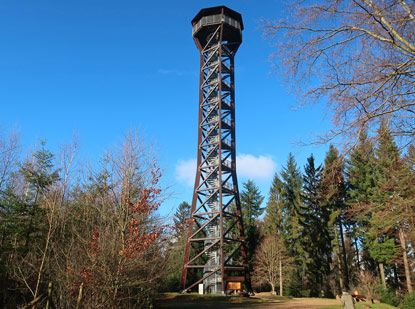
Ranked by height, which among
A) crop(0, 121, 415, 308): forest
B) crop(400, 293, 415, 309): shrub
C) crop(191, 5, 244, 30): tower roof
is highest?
crop(191, 5, 244, 30): tower roof

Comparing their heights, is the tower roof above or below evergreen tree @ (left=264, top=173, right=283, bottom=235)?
above

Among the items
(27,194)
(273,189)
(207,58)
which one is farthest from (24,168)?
(273,189)

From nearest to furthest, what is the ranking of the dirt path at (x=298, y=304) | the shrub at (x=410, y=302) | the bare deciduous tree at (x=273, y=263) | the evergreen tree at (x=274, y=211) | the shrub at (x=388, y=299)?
the shrub at (x=410, y=302)
the dirt path at (x=298, y=304)
the shrub at (x=388, y=299)
the bare deciduous tree at (x=273, y=263)
the evergreen tree at (x=274, y=211)

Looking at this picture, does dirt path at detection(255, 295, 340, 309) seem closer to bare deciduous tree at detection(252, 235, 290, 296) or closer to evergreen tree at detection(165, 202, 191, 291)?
evergreen tree at detection(165, 202, 191, 291)

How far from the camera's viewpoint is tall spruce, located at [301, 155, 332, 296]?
30.6m

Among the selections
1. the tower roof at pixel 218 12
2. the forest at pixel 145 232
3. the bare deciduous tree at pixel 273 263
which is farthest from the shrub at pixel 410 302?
the tower roof at pixel 218 12

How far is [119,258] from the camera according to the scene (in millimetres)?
6789

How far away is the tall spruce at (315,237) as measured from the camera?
100ft

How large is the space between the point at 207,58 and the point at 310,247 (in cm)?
2308

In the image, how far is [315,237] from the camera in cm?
3281

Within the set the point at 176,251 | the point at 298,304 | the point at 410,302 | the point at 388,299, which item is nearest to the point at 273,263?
the point at 388,299

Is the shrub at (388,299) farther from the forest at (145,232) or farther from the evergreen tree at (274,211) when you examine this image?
the evergreen tree at (274,211)

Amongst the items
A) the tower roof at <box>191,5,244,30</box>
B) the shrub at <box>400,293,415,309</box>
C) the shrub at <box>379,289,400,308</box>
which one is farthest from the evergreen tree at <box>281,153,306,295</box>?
the tower roof at <box>191,5,244,30</box>

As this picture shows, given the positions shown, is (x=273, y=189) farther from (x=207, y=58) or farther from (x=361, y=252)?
(x=207, y=58)
